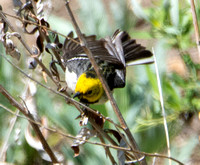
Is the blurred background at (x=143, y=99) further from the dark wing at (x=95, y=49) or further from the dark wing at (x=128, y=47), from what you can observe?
the dark wing at (x=128, y=47)

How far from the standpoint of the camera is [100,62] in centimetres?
265

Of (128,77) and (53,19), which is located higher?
(53,19)

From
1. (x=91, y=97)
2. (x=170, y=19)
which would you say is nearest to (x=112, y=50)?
(x=91, y=97)

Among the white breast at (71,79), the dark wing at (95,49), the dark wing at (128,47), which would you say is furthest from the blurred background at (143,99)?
the dark wing at (128,47)

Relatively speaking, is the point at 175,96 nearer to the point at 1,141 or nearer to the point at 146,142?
the point at 146,142

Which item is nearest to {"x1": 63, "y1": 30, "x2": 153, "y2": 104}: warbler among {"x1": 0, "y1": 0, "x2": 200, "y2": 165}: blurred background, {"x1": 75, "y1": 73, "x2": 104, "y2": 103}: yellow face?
{"x1": 75, "y1": 73, "x2": 104, "y2": 103}: yellow face

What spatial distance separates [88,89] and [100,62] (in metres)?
0.44

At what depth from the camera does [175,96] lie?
2.69 m

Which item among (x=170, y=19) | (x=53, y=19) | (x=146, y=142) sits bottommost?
(x=146, y=142)

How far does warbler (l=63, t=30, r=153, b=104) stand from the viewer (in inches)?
71.4

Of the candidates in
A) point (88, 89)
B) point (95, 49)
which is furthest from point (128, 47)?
point (95, 49)

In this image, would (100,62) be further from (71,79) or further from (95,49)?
(95,49)

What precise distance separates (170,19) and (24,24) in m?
1.47

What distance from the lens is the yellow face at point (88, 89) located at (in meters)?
2.25
